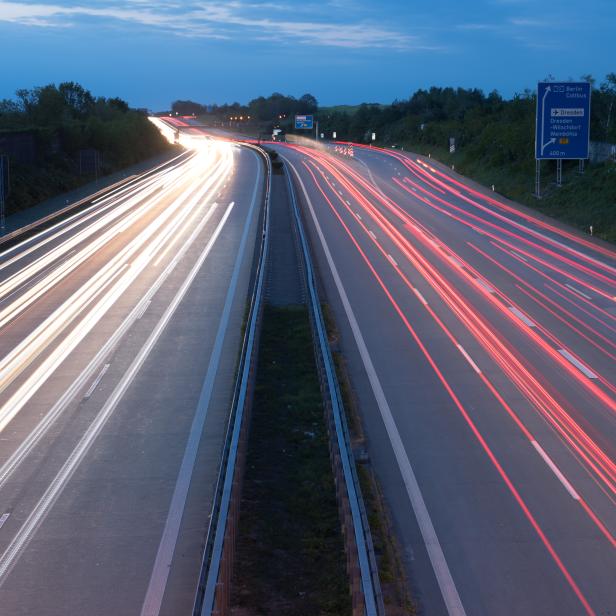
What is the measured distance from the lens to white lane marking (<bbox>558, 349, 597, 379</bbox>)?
19.3m

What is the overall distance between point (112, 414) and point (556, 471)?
7.75 m

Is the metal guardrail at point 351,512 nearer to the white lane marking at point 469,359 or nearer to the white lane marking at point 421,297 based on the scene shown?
the white lane marking at point 469,359

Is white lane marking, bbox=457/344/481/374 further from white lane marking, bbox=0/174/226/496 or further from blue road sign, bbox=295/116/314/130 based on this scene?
blue road sign, bbox=295/116/314/130

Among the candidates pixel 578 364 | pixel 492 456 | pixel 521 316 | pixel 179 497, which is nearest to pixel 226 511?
pixel 179 497

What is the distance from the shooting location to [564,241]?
40750 mm

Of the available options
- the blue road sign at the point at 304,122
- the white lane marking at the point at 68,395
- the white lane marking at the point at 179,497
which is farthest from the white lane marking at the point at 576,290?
the blue road sign at the point at 304,122

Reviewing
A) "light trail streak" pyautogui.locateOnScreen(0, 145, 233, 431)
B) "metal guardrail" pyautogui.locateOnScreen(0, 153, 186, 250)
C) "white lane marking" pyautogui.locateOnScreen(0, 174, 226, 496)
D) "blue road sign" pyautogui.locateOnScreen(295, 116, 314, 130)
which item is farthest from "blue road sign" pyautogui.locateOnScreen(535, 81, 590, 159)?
"blue road sign" pyautogui.locateOnScreen(295, 116, 314, 130)

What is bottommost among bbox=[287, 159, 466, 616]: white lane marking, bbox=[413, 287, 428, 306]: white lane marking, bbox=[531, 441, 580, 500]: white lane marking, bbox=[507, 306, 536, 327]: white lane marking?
bbox=[287, 159, 466, 616]: white lane marking

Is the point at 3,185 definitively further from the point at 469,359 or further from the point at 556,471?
the point at 556,471

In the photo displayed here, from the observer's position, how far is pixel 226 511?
10.9m

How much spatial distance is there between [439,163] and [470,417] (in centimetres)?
7080

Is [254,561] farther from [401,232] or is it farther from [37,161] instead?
[37,161]

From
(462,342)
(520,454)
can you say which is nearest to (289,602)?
(520,454)

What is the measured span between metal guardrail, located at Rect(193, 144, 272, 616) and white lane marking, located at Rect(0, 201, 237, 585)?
2.42m
